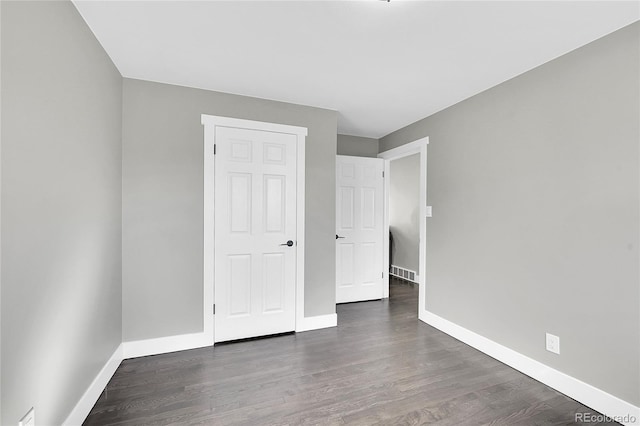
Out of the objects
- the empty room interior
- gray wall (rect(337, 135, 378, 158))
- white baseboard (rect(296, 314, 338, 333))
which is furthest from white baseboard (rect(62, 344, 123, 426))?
gray wall (rect(337, 135, 378, 158))

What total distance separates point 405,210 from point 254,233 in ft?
11.8

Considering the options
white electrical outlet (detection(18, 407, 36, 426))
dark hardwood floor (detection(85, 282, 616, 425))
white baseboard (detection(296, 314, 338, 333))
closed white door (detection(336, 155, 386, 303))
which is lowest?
dark hardwood floor (detection(85, 282, 616, 425))

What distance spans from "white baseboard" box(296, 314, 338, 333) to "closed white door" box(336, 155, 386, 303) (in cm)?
80

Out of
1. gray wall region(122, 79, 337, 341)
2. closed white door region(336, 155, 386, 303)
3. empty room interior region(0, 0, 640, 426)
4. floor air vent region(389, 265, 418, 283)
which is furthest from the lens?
floor air vent region(389, 265, 418, 283)

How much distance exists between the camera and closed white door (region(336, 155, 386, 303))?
418 cm

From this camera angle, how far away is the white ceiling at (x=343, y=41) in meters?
1.71

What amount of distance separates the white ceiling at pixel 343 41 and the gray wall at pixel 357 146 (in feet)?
4.92

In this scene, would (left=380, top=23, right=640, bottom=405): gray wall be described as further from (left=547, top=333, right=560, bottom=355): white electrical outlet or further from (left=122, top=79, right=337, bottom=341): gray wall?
(left=122, top=79, right=337, bottom=341): gray wall

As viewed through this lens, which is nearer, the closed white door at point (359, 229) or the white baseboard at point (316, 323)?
the white baseboard at point (316, 323)

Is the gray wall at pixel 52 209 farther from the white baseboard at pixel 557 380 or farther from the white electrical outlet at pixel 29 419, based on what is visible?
the white baseboard at pixel 557 380

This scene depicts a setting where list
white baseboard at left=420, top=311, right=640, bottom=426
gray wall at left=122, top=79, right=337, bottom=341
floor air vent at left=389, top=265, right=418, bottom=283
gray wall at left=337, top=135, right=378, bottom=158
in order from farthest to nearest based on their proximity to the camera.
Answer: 1. floor air vent at left=389, top=265, right=418, bottom=283
2. gray wall at left=337, top=135, right=378, bottom=158
3. gray wall at left=122, top=79, right=337, bottom=341
4. white baseboard at left=420, top=311, right=640, bottom=426

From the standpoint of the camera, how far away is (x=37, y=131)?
52.6 inches

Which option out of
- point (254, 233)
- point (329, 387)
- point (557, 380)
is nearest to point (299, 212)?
point (254, 233)

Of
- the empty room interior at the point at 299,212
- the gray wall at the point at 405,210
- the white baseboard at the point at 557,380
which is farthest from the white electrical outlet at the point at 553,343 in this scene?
the gray wall at the point at 405,210
